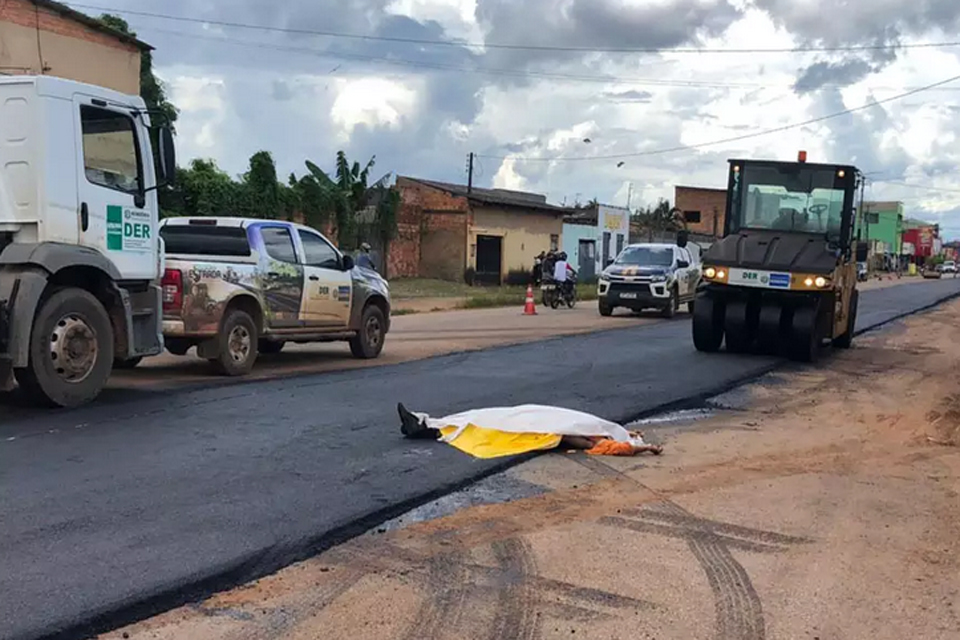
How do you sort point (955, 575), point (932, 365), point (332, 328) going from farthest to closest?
point (932, 365) → point (332, 328) → point (955, 575)

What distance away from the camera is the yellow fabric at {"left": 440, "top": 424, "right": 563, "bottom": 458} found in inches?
324

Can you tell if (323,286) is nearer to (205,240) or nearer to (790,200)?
(205,240)

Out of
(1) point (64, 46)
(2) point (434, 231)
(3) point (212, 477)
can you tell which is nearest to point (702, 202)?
(2) point (434, 231)

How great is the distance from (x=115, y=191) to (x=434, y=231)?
116ft

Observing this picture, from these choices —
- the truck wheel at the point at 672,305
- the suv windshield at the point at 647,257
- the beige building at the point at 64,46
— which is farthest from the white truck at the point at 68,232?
the suv windshield at the point at 647,257

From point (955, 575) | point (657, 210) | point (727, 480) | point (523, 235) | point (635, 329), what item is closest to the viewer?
point (955, 575)

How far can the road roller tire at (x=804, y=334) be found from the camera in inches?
617

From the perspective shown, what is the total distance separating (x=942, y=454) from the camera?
9.02 meters

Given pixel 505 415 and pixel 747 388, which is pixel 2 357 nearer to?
pixel 505 415

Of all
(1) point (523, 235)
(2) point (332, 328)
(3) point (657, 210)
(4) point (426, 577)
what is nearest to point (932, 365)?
(2) point (332, 328)

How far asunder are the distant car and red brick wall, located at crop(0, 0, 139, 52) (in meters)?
14.9

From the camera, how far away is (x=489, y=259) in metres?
47.0

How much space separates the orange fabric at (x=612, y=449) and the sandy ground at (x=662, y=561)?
150 mm

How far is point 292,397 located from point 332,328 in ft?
11.3
